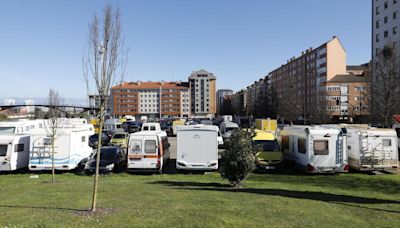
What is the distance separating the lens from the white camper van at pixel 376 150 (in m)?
16.9

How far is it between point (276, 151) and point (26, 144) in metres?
14.3

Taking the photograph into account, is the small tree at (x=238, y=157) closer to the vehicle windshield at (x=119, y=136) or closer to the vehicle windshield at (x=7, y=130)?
the vehicle windshield at (x=7, y=130)

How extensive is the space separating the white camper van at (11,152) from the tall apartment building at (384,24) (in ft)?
189

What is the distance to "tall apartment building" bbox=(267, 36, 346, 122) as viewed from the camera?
80.9 meters

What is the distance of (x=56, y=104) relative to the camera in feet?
63.2

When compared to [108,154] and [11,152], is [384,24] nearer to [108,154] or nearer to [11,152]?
[108,154]

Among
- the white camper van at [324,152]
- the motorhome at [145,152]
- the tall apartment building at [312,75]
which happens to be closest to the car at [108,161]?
the motorhome at [145,152]

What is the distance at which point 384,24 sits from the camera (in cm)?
6122

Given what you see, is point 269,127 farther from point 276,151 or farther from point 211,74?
point 211,74

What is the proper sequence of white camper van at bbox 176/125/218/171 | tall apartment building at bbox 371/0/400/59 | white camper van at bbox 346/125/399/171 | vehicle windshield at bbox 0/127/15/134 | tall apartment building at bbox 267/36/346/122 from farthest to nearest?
tall apartment building at bbox 267/36/346/122
tall apartment building at bbox 371/0/400/59
vehicle windshield at bbox 0/127/15/134
white camper van at bbox 346/125/399/171
white camper van at bbox 176/125/218/171

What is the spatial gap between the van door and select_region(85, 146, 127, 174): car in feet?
35.0

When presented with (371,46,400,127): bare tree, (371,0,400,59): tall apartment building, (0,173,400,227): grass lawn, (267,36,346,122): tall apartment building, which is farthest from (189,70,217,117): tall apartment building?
(0,173,400,227): grass lawn

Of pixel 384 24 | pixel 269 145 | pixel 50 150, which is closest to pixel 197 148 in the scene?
pixel 269 145

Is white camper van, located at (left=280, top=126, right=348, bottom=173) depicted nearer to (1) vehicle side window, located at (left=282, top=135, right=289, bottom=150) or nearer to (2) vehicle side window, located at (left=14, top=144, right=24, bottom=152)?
(1) vehicle side window, located at (left=282, top=135, right=289, bottom=150)
